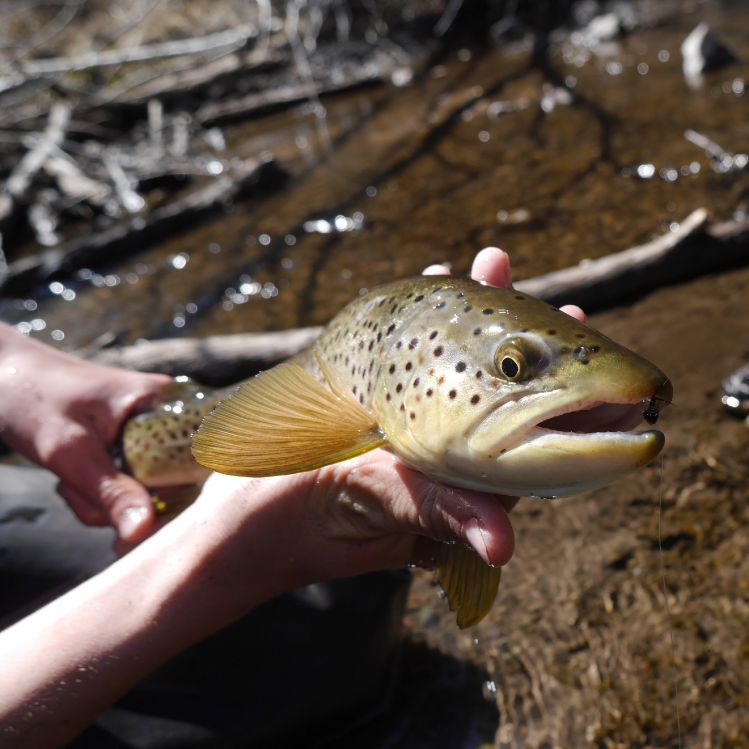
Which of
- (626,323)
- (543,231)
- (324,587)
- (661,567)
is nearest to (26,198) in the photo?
(543,231)

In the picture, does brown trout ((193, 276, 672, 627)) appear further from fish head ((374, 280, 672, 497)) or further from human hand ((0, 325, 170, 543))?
human hand ((0, 325, 170, 543))

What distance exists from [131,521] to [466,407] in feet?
4.98

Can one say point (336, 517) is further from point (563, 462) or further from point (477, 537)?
point (563, 462)

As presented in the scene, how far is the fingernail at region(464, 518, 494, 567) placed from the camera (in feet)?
6.22

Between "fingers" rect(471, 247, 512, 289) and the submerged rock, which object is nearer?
"fingers" rect(471, 247, 512, 289)

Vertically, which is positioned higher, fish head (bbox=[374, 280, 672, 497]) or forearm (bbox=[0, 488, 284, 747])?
fish head (bbox=[374, 280, 672, 497])

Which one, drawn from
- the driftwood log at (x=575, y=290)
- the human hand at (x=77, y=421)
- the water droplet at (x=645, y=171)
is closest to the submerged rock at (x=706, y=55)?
the water droplet at (x=645, y=171)

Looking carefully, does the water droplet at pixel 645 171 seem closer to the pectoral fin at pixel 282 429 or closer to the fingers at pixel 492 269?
the fingers at pixel 492 269

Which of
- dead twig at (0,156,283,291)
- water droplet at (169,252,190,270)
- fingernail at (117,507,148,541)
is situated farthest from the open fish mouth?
dead twig at (0,156,283,291)

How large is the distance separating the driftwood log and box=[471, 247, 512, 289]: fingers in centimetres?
226

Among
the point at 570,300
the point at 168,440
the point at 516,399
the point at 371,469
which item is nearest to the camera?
the point at 516,399

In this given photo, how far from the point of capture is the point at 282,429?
212 centimetres

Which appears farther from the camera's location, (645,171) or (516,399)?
(645,171)

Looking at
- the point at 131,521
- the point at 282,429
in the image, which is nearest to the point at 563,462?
the point at 282,429
